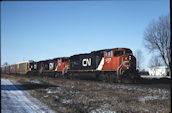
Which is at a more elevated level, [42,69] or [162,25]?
[162,25]

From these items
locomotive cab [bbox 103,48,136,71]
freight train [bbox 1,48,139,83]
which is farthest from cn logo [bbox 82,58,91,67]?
locomotive cab [bbox 103,48,136,71]

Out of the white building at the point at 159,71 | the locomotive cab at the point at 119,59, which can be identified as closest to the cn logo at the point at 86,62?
the locomotive cab at the point at 119,59

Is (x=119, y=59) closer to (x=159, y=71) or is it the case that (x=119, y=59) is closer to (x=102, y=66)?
(x=102, y=66)

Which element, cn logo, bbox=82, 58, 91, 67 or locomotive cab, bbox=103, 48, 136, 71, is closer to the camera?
locomotive cab, bbox=103, 48, 136, 71

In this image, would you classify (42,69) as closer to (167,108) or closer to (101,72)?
(101,72)

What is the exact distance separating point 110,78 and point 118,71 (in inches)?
56.5

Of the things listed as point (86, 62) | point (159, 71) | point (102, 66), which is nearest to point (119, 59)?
point (102, 66)

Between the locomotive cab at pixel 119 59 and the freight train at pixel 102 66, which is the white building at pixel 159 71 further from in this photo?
the locomotive cab at pixel 119 59

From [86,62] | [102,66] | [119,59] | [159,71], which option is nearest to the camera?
[119,59]

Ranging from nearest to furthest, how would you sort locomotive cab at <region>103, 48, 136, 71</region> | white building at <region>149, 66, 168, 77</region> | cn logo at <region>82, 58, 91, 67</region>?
locomotive cab at <region>103, 48, 136, 71</region> → cn logo at <region>82, 58, 91, 67</region> → white building at <region>149, 66, 168, 77</region>

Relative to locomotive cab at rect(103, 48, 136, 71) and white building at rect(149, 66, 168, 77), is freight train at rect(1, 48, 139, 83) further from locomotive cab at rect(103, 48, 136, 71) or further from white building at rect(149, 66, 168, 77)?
white building at rect(149, 66, 168, 77)

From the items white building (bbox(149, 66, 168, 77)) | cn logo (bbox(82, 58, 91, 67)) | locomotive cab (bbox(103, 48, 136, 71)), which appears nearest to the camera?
locomotive cab (bbox(103, 48, 136, 71))

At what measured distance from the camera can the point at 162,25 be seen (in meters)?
36.6

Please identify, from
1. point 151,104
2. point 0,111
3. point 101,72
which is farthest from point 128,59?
point 0,111
